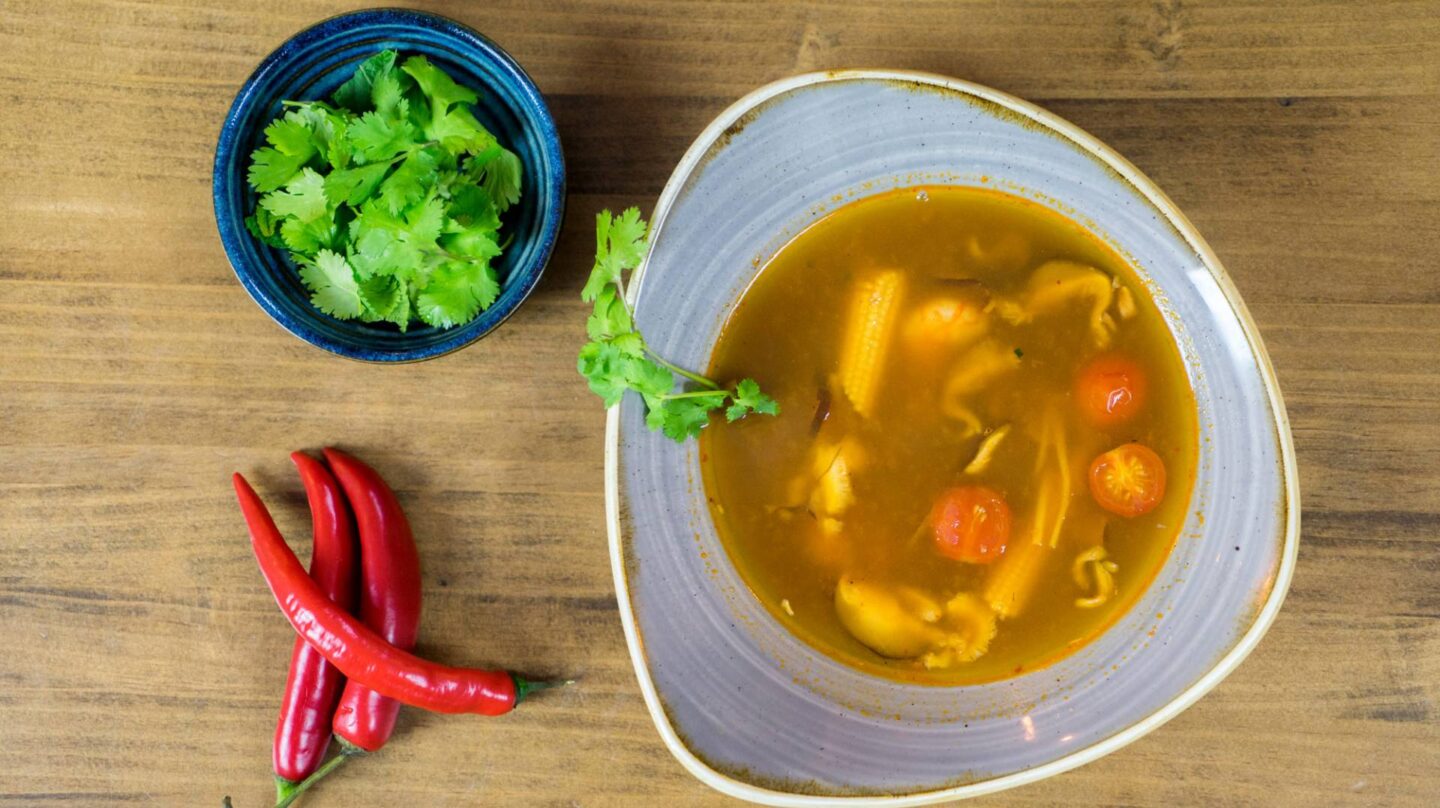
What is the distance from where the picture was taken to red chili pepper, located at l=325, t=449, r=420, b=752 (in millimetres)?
1957

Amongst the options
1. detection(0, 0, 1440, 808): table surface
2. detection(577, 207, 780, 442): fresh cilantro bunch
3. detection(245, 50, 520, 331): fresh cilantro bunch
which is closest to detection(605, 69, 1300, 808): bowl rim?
detection(577, 207, 780, 442): fresh cilantro bunch

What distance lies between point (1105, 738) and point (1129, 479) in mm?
541

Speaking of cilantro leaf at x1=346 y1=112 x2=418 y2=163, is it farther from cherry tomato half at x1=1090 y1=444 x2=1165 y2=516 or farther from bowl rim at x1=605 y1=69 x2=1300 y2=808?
cherry tomato half at x1=1090 y1=444 x2=1165 y2=516

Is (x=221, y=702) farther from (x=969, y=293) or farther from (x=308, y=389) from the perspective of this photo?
(x=969, y=293)

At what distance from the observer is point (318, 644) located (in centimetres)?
192

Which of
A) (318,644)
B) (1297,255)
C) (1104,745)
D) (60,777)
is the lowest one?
(60,777)

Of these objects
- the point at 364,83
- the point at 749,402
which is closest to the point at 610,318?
the point at 749,402

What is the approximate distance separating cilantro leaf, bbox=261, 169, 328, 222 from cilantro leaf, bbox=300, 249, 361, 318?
8 centimetres

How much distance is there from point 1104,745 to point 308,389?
6.08 feet

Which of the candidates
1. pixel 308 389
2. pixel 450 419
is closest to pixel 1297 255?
pixel 450 419

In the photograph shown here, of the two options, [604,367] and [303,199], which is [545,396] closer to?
[604,367]

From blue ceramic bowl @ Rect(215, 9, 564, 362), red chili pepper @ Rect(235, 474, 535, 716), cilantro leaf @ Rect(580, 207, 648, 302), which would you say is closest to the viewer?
cilantro leaf @ Rect(580, 207, 648, 302)

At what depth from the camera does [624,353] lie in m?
1.70

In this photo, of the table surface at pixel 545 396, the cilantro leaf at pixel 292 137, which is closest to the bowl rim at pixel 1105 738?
the table surface at pixel 545 396
